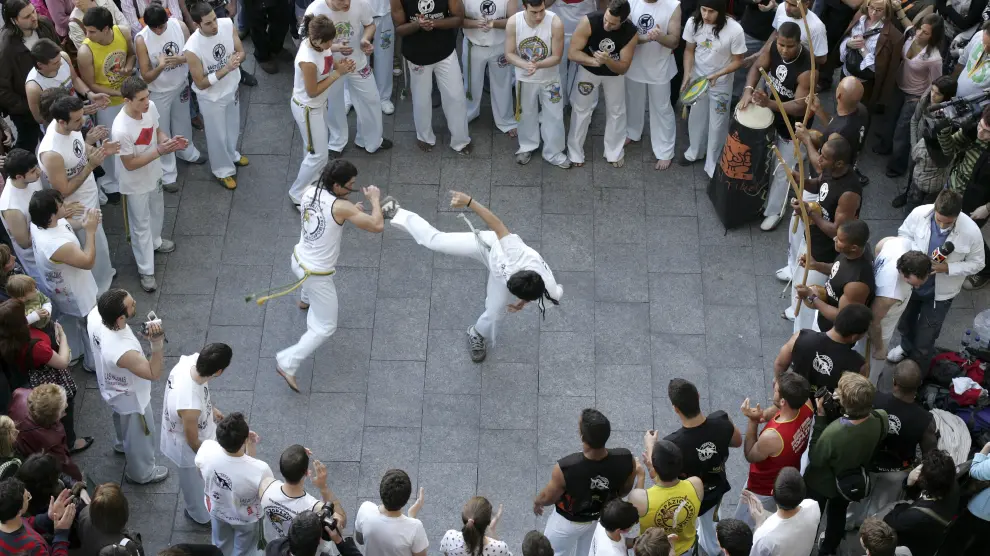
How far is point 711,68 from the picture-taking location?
36.0 ft

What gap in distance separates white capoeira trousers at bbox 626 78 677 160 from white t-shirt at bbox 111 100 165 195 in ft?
14.5

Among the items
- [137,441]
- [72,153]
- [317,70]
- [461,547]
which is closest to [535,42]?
[317,70]

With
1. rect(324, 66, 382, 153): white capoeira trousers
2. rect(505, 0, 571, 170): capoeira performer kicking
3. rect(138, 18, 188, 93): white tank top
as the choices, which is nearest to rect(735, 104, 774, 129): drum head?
rect(505, 0, 571, 170): capoeira performer kicking

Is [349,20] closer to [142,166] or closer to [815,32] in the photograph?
[142,166]

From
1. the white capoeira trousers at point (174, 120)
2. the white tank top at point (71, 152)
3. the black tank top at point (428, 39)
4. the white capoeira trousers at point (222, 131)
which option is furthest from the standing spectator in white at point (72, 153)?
the black tank top at point (428, 39)

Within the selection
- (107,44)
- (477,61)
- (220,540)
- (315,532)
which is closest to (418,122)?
(477,61)

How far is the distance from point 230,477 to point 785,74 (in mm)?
6003

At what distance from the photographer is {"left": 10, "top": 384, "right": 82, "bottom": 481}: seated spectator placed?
7559 millimetres

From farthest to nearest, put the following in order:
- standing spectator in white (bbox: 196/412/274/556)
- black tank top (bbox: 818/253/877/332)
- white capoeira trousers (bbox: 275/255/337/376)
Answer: white capoeira trousers (bbox: 275/255/337/376)
black tank top (bbox: 818/253/877/332)
standing spectator in white (bbox: 196/412/274/556)

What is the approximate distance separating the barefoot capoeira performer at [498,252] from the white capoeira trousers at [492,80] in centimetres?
269

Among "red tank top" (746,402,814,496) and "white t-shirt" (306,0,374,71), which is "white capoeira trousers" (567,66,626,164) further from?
"red tank top" (746,402,814,496)

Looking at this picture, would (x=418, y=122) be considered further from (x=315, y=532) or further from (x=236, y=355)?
(x=315, y=532)

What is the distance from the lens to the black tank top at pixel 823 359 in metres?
8.32

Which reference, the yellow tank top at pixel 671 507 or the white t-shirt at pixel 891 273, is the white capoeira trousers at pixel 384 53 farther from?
the yellow tank top at pixel 671 507
